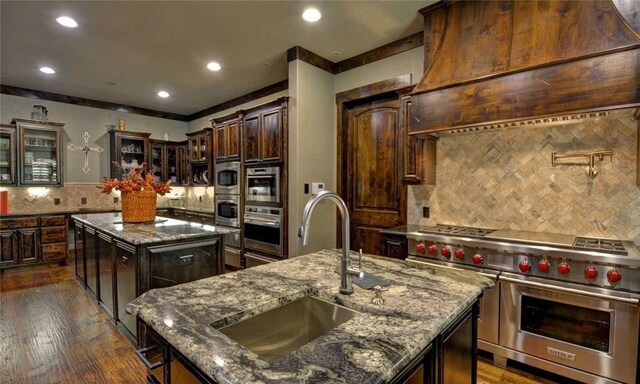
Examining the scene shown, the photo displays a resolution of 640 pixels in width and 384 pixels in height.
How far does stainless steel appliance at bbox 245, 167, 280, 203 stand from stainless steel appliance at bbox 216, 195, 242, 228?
0.30 meters

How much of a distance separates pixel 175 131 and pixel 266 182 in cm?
420

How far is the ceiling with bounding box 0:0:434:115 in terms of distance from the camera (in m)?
2.76

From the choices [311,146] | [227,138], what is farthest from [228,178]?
[311,146]

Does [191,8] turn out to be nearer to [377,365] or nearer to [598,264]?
[377,365]

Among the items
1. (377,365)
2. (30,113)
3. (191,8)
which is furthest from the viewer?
(30,113)

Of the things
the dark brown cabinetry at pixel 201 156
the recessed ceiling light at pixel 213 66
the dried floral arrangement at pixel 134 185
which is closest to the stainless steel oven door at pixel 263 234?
the dried floral arrangement at pixel 134 185

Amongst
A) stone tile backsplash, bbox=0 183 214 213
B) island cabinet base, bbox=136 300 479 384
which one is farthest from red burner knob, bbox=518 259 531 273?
stone tile backsplash, bbox=0 183 214 213

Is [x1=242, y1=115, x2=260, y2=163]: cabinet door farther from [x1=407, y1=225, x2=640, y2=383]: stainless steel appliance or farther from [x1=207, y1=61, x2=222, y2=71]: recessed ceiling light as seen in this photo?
[x1=407, y1=225, x2=640, y2=383]: stainless steel appliance

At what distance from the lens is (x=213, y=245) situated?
9.25 ft

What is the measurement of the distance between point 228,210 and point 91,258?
1781mm

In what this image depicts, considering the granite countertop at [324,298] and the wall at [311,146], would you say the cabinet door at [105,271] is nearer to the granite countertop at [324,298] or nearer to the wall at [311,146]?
the wall at [311,146]

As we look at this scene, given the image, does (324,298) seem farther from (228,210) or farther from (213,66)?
(213,66)

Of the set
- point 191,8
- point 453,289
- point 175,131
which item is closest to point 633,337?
point 453,289

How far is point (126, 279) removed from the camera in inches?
101
